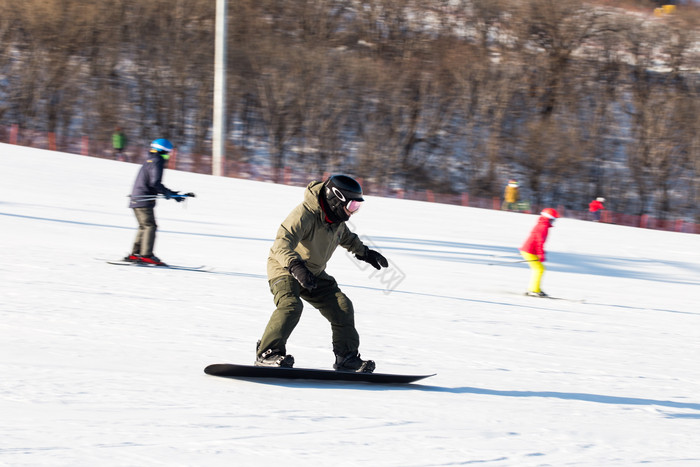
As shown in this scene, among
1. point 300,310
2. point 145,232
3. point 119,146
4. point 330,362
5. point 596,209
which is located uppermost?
point 119,146

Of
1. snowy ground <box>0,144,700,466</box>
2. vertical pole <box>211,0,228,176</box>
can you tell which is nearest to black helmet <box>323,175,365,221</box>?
snowy ground <box>0,144,700,466</box>

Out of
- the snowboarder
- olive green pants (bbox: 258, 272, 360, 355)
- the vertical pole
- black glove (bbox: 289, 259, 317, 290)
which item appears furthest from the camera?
the snowboarder

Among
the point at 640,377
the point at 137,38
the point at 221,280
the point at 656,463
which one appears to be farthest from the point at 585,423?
the point at 137,38

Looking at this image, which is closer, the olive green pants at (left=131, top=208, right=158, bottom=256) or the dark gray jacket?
the dark gray jacket

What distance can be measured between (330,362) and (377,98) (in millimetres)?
35210

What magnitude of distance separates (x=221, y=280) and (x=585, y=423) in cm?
557

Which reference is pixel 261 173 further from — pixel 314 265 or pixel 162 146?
pixel 314 265

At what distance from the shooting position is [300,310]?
15.9ft

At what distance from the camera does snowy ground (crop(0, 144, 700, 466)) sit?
3859 mm

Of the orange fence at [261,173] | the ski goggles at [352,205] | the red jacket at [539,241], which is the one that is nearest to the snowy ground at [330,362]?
the red jacket at [539,241]

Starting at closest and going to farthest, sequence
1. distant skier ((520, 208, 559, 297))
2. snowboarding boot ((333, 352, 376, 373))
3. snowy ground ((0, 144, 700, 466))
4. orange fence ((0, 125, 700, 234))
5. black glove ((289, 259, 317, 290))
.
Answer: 1. snowy ground ((0, 144, 700, 466))
2. black glove ((289, 259, 317, 290))
3. snowboarding boot ((333, 352, 376, 373))
4. distant skier ((520, 208, 559, 297))
5. orange fence ((0, 125, 700, 234))

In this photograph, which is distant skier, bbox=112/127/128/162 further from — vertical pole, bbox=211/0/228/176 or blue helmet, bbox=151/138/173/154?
blue helmet, bbox=151/138/173/154

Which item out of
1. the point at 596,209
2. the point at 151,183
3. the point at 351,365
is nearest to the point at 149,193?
the point at 151,183

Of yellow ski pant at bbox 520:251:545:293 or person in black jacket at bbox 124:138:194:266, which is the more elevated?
person in black jacket at bbox 124:138:194:266
